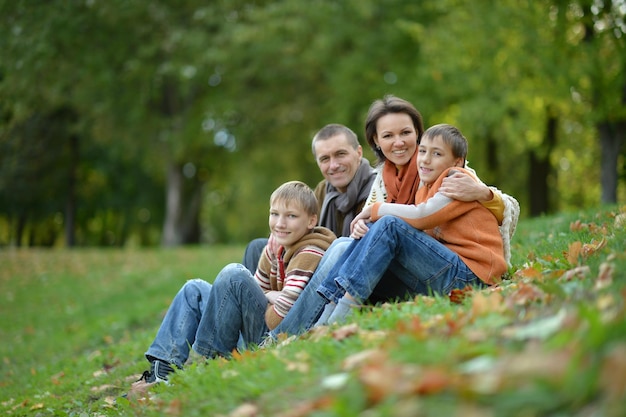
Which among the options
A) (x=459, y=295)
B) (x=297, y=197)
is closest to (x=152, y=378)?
(x=297, y=197)

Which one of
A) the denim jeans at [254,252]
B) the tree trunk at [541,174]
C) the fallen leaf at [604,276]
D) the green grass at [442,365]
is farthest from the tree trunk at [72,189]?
the fallen leaf at [604,276]

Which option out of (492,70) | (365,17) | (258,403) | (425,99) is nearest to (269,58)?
(365,17)

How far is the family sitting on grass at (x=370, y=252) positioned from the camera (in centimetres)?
427

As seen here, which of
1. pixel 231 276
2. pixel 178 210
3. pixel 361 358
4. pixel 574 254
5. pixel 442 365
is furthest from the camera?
pixel 178 210

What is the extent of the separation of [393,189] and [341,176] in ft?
2.30

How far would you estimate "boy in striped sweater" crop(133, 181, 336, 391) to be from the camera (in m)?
4.71

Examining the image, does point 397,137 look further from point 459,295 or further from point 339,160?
point 459,295

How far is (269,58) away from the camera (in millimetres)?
21531

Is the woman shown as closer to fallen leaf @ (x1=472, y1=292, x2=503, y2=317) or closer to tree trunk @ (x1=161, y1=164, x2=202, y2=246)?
fallen leaf @ (x1=472, y1=292, x2=503, y2=317)

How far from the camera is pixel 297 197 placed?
4.84 meters

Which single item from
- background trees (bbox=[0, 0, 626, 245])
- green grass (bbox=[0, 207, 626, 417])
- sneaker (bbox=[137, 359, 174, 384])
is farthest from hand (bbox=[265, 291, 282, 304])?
background trees (bbox=[0, 0, 626, 245])

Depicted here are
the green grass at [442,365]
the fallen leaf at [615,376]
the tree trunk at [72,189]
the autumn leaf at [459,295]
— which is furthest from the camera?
the tree trunk at [72,189]

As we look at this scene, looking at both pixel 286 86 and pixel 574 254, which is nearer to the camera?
pixel 574 254

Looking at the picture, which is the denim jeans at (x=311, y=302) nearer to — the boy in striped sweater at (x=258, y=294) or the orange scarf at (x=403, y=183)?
the boy in striped sweater at (x=258, y=294)
